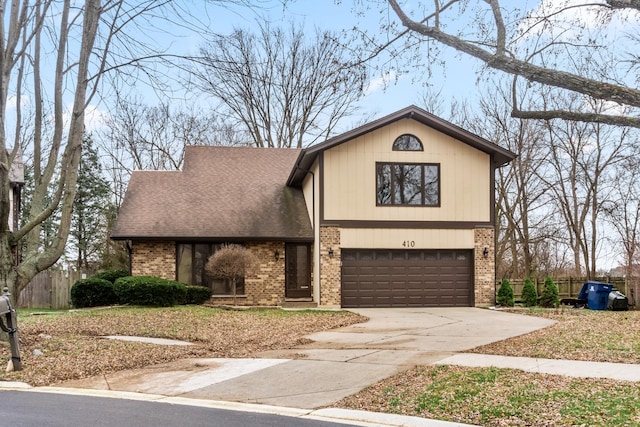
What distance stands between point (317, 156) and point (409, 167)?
3257mm

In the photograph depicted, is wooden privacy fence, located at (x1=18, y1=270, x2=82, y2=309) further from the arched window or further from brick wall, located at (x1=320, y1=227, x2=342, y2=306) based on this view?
the arched window

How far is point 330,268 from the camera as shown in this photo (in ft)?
75.3

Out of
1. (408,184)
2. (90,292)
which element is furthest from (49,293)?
(408,184)

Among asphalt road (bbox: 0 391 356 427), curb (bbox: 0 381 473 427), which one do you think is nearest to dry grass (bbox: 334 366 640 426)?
curb (bbox: 0 381 473 427)

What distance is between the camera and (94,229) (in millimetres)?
36062

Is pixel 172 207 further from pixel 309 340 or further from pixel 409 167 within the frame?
pixel 309 340

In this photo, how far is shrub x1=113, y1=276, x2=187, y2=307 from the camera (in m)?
21.6

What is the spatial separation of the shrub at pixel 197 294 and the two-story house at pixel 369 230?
1.13 metres

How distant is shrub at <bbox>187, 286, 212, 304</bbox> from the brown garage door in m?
4.75

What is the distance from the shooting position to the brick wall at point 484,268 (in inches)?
932

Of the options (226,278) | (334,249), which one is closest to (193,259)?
(226,278)

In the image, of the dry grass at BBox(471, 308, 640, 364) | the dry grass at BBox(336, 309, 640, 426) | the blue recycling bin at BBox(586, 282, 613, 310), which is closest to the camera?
the dry grass at BBox(336, 309, 640, 426)

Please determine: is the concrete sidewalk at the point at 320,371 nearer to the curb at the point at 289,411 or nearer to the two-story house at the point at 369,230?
the curb at the point at 289,411

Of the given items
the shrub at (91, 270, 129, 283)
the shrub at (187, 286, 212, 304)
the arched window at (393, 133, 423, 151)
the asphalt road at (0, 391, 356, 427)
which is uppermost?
the arched window at (393, 133, 423, 151)
